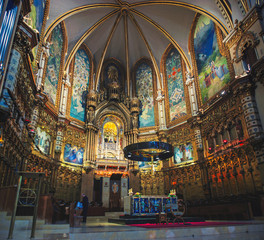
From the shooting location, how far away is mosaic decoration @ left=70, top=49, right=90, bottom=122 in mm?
22547

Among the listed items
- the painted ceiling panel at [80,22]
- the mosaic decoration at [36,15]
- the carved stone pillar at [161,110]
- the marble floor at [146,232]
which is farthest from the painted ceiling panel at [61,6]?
the marble floor at [146,232]

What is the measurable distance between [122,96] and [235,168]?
51.0 feet

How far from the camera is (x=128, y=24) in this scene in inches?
991

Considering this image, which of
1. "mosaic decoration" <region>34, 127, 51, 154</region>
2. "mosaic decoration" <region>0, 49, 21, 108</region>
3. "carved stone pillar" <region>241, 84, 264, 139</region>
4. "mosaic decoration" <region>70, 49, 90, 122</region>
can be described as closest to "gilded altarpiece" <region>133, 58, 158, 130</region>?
"mosaic decoration" <region>70, 49, 90, 122</region>

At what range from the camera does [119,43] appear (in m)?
27.1

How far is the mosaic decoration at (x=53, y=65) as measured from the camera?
18938 mm

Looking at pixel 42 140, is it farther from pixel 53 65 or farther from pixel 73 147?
pixel 53 65

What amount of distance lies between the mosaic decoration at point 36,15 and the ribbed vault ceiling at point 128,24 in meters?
1.52

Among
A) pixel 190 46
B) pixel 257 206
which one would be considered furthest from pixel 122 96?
pixel 257 206

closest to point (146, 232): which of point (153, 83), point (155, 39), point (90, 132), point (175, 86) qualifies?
point (90, 132)

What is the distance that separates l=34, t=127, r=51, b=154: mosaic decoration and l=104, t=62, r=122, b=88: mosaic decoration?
1157 centimetres

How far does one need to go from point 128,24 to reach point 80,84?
906 centimetres

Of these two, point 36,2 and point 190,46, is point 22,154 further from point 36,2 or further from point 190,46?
point 190,46

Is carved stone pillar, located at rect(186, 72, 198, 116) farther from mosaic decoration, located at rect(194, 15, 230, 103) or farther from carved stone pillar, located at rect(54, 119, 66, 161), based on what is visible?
carved stone pillar, located at rect(54, 119, 66, 161)
